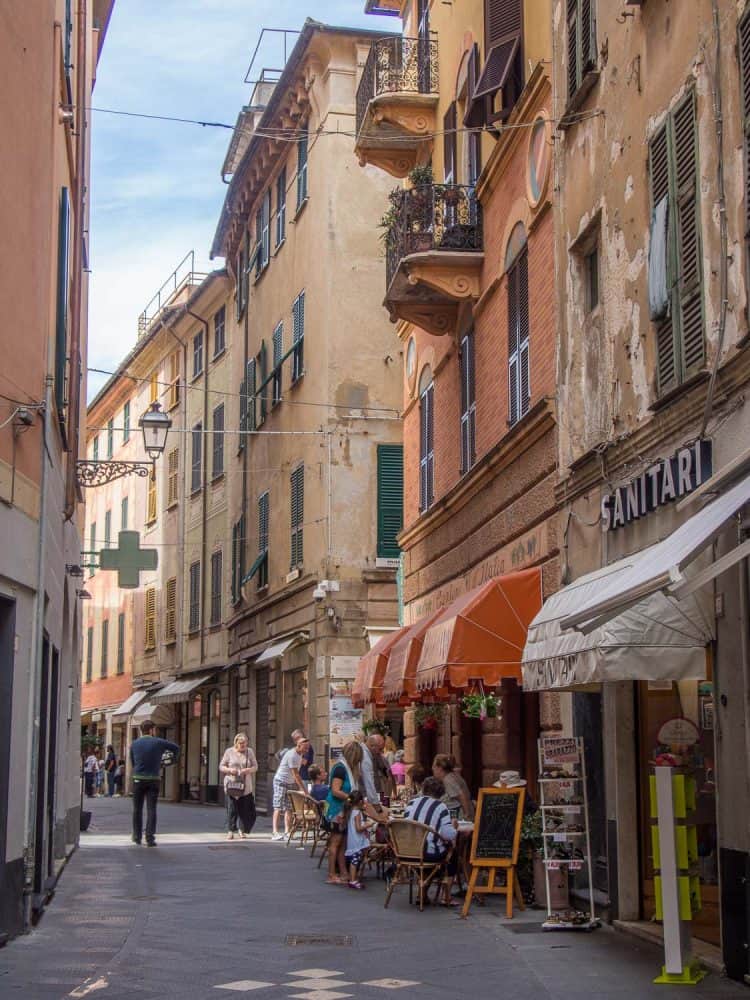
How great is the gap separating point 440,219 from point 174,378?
28.0m

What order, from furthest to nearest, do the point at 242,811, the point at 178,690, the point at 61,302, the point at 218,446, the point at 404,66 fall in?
1. the point at 218,446
2. the point at 178,690
3. the point at 242,811
4. the point at 404,66
5. the point at 61,302

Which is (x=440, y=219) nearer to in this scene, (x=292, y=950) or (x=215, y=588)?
(x=292, y=950)

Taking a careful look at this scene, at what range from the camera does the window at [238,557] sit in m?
36.8

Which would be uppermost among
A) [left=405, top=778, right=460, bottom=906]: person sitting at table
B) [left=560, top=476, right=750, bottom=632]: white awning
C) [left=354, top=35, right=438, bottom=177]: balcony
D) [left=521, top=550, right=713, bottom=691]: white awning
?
[left=354, top=35, right=438, bottom=177]: balcony

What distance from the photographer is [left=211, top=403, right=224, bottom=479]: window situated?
40.3 meters

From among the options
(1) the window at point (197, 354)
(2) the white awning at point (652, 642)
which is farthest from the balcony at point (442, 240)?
(1) the window at point (197, 354)

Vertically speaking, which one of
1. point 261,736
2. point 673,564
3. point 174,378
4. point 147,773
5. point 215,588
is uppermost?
point 174,378

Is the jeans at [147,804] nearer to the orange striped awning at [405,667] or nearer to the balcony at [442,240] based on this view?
the orange striped awning at [405,667]

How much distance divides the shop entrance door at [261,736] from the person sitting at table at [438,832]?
19108 millimetres

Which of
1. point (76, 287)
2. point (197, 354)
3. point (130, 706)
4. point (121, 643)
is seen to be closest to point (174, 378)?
point (197, 354)

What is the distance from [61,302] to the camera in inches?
574

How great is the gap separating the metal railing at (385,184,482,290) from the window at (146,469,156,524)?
29166 millimetres

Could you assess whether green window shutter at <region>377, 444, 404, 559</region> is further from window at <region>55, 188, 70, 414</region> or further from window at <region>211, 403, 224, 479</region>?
window at <region>55, 188, 70, 414</region>

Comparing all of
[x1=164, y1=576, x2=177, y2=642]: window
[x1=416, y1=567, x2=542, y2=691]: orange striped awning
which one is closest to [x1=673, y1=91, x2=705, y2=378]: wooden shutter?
[x1=416, y1=567, x2=542, y2=691]: orange striped awning
